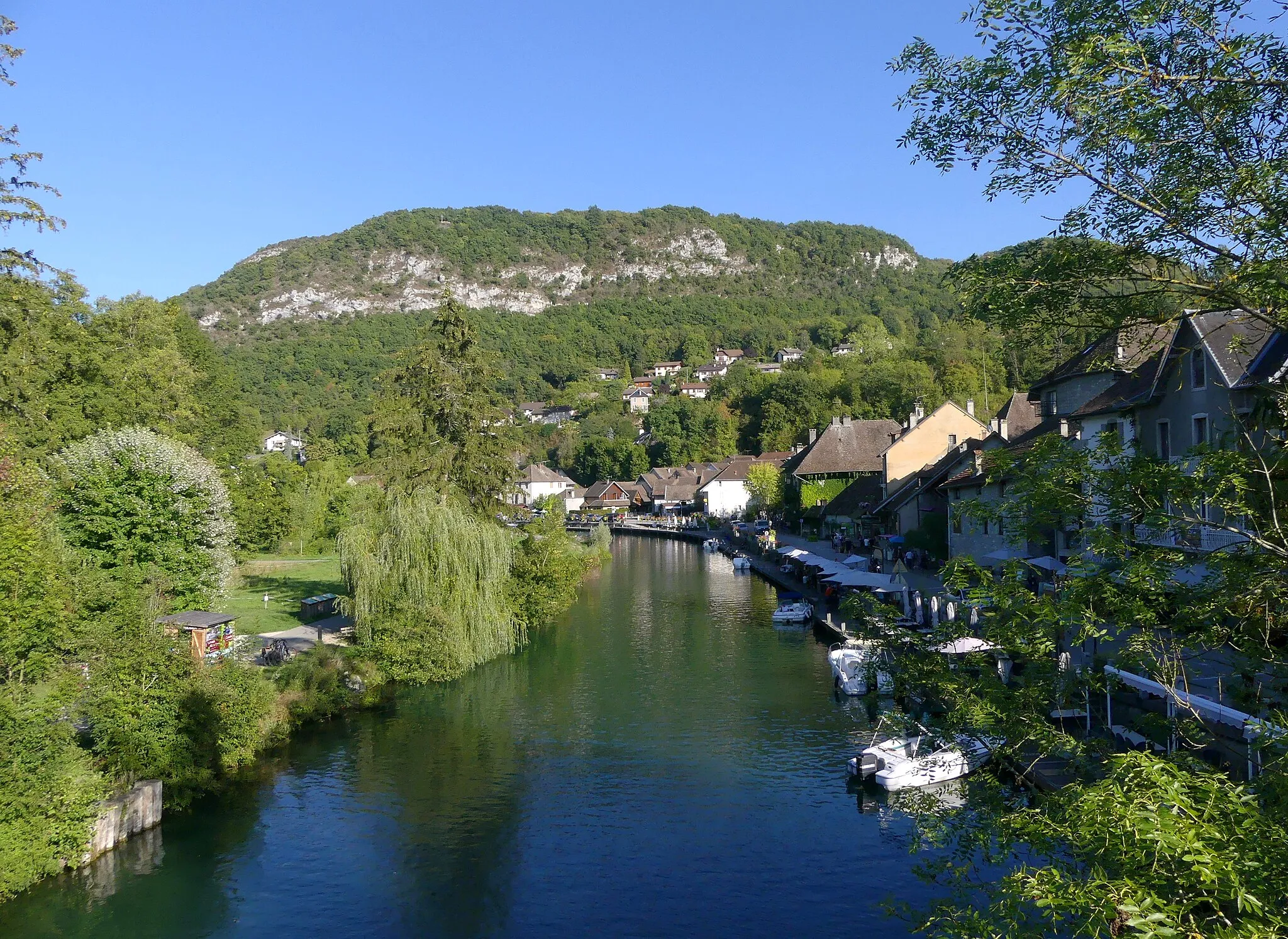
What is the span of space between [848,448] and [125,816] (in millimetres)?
52716

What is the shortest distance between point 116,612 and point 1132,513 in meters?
18.1

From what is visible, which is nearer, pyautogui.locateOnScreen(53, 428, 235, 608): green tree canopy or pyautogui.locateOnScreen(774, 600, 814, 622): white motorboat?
pyautogui.locateOnScreen(53, 428, 235, 608): green tree canopy

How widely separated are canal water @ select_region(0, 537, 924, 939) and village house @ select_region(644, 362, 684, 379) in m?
152

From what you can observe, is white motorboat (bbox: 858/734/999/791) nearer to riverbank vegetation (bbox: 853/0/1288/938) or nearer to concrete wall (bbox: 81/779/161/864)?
riverbank vegetation (bbox: 853/0/1288/938)

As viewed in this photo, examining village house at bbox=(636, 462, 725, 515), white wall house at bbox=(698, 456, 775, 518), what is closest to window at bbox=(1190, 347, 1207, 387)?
white wall house at bbox=(698, 456, 775, 518)

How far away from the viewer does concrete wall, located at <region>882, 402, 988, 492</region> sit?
1827 inches

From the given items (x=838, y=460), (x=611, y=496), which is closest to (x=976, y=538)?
(x=838, y=460)

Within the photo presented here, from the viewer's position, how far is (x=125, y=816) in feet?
52.4

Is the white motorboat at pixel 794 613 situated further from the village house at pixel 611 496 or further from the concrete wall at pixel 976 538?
the village house at pixel 611 496

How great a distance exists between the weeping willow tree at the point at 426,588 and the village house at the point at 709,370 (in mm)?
141220

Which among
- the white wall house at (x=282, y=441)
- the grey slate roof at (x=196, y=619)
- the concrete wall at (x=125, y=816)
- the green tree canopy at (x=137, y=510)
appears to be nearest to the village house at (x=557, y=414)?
the white wall house at (x=282, y=441)

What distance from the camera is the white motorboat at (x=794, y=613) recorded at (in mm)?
35562

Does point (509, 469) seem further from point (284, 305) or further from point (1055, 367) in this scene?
point (284, 305)

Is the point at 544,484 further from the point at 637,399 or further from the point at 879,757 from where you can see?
the point at 879,757
